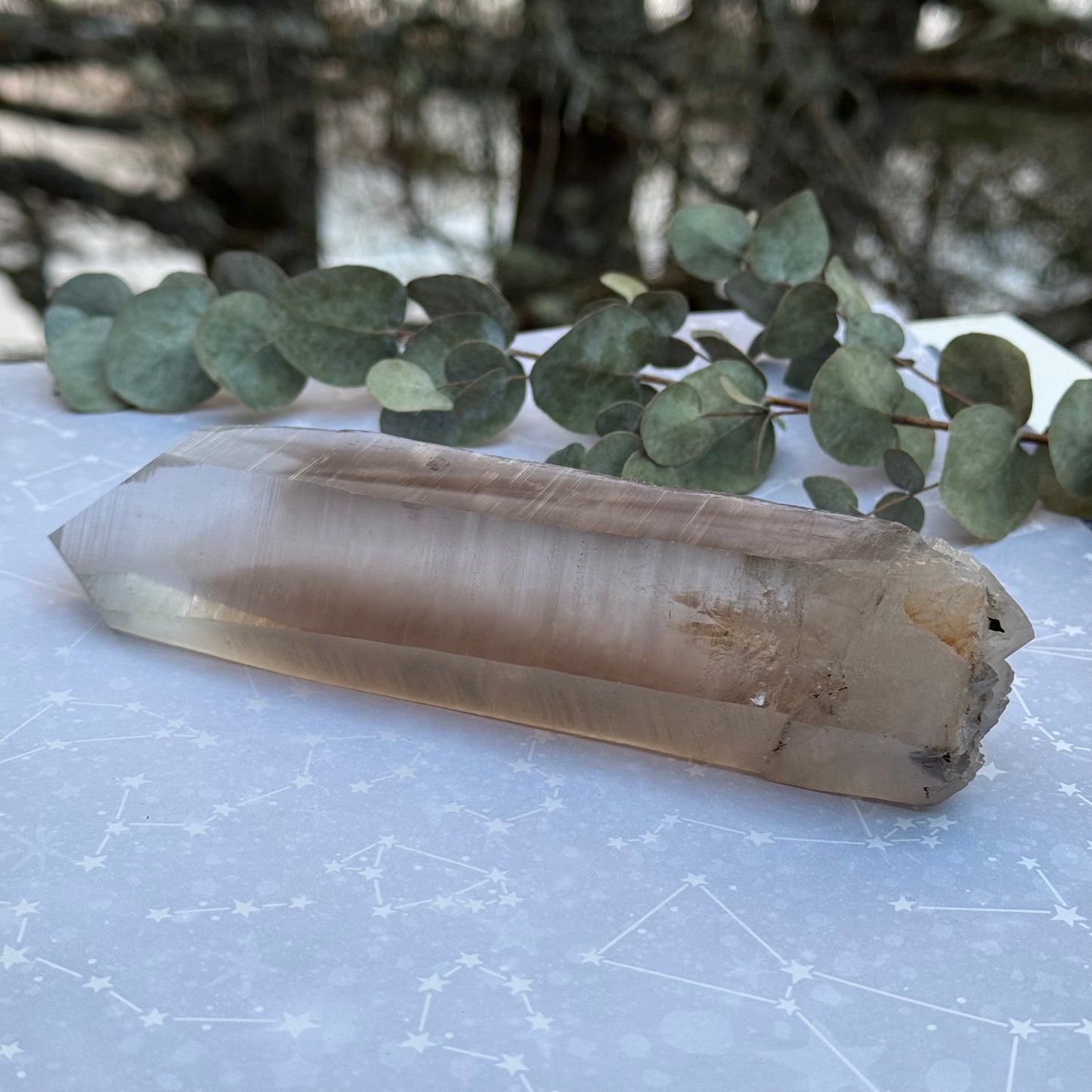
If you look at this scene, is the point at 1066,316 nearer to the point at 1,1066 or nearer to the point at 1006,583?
the point at 1006,583

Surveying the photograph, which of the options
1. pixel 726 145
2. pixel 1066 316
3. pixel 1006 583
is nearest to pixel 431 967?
pixel 1006 583

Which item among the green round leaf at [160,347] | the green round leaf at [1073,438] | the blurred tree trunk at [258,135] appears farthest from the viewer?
the blurred tree trunk at [258,135]

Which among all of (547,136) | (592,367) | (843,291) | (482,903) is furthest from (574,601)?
(547,136)

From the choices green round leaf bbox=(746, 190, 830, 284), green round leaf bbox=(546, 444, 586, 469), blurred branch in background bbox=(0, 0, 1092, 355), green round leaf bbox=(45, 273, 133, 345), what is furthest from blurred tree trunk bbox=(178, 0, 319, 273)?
green round leaf bbox=(546, 444, 586, 469)

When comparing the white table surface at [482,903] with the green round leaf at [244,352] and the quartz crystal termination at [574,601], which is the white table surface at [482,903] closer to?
the quartz crystal termination at [574,601]

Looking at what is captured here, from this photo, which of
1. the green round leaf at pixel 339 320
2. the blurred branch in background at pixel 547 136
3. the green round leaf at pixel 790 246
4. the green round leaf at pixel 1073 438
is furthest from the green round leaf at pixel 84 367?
the blurred branch in background at pixel 547 136

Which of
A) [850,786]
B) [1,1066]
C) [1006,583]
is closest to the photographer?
[1,1066]
